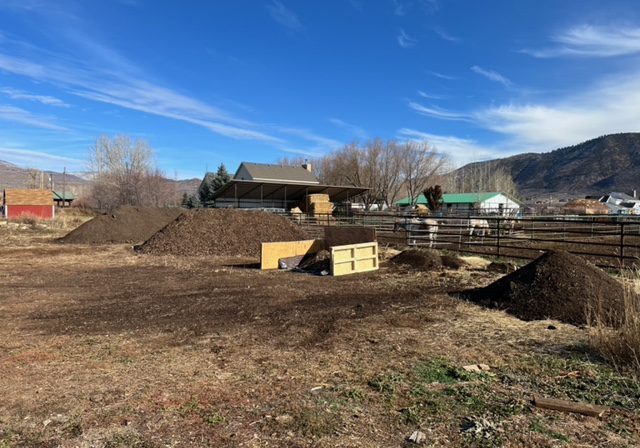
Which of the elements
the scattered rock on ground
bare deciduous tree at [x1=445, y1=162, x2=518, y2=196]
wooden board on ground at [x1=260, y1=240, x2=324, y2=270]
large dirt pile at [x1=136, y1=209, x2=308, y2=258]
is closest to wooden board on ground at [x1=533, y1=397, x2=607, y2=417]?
the scattered rock on ground

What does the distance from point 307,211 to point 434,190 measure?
14.5 m

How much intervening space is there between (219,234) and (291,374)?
15.0 meters

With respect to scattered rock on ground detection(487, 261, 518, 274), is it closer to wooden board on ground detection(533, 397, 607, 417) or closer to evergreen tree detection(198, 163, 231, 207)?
wooden board on ground detection(533, 397, 607, 417)

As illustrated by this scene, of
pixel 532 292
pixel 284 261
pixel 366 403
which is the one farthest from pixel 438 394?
pixel 284 261

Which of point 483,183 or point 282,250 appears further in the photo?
point 483,183

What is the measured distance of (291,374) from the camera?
454 cm

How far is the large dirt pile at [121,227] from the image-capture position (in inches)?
902

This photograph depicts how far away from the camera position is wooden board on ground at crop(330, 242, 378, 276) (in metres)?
A: 11.8

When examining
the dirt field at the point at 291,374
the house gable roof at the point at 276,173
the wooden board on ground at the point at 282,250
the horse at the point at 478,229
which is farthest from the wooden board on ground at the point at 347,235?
the house gable roof at the point at 276,173

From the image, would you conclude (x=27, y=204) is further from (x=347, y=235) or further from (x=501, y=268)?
(x=501, y=268)

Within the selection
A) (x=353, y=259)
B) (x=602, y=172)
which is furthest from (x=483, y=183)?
(x=353, y=259)

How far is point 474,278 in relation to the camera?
10.7 meters

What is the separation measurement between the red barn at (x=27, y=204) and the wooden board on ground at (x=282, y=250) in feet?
135

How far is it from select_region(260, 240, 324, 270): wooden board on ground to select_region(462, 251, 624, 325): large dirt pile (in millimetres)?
6794
